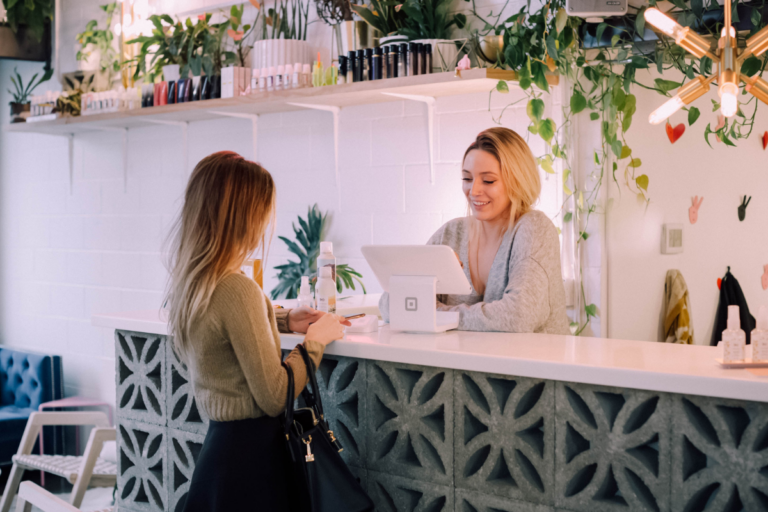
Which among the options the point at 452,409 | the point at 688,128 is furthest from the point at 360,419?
the point at 688,128

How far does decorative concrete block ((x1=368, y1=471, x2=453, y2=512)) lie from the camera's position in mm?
1779

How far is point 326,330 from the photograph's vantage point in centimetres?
187

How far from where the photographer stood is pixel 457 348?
175cm

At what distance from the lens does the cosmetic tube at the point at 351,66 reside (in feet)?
10.1

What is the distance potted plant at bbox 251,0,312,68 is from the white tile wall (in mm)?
122

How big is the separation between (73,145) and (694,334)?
382 cm

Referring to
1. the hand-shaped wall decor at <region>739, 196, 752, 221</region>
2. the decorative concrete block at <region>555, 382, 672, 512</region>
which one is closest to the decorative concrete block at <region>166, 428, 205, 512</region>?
the decorative concrete block at <region>555, 382, 672, 512</region>

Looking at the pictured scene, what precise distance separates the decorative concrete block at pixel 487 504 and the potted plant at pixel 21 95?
391cm

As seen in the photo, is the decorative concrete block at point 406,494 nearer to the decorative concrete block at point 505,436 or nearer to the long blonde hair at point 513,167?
the decorative concrete block at point 505,436

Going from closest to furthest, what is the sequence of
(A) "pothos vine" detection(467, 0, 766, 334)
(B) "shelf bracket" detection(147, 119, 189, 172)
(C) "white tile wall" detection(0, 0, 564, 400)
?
(A) "pothos vine" detection(467, 0, 766, 334)
(C) "white tile wall" detection(0, 0, 564, 400)
(B) "shelf bracket" detection(147, 119, 189, 172)

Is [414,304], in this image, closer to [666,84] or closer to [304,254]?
[666,84]

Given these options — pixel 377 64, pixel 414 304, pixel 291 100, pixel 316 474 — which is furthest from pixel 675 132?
pixel 316 474

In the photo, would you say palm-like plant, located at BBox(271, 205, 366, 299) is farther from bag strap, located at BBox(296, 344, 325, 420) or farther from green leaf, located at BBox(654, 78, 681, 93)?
bag strap, located at BBox(296, 344, 325, 420)

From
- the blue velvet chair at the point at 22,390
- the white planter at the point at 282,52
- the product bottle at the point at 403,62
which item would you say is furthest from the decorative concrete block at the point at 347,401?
the blue velvet chair at the point at 22,390
